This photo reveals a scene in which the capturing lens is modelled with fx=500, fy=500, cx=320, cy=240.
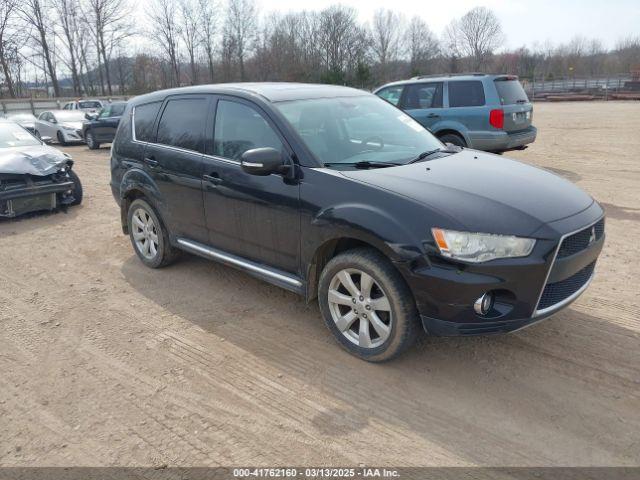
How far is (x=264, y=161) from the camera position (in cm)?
354

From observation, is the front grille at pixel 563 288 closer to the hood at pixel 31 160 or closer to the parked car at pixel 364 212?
the parked car at pixel 364 212

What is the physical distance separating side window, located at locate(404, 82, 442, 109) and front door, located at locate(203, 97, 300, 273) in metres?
6.76

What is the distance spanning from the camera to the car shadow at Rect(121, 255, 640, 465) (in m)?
2.75

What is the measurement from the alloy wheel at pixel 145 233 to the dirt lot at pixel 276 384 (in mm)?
407

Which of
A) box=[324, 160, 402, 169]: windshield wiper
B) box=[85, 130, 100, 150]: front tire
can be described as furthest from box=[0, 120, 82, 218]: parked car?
box=[85, 130, 100, 150]: front tire

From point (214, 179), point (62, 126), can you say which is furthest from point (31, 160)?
point (62, 126)

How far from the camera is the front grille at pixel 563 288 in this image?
3090 millimetres

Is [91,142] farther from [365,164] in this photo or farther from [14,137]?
[365,164]

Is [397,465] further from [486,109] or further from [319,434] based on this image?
[486,109]

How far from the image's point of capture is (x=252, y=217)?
4.00m

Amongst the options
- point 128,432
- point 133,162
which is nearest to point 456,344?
point 128,432

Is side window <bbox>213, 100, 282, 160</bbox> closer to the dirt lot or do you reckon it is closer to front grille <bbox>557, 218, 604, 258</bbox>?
the dirt lot

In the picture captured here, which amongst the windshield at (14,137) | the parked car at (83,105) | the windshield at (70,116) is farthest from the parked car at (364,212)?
the parked car at (83,105)

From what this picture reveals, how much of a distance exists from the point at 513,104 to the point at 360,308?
25.8 feet
